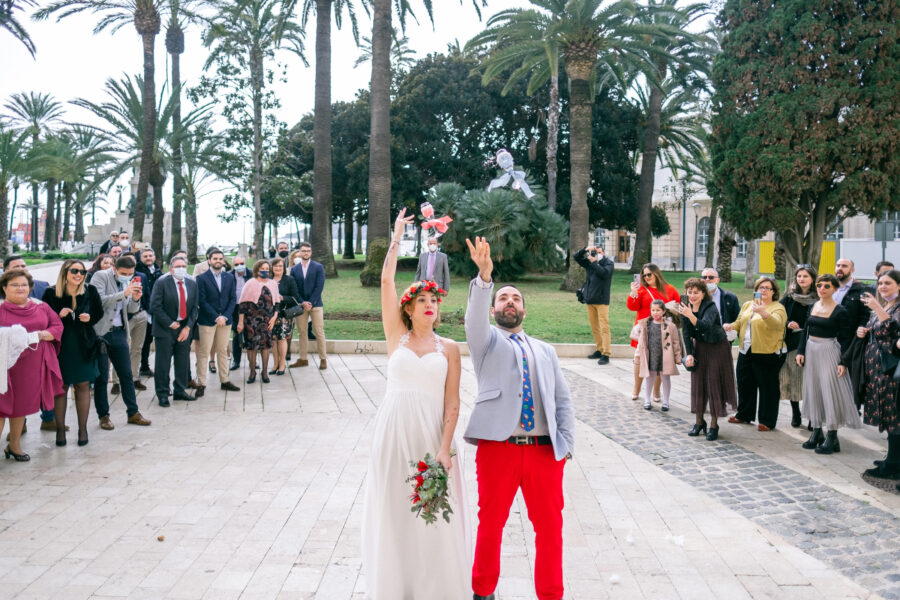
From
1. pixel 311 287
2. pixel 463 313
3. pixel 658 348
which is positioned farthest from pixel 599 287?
pixel 463 313

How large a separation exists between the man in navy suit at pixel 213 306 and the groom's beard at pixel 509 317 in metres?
7.00

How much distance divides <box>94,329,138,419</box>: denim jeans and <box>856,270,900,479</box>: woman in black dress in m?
7.83

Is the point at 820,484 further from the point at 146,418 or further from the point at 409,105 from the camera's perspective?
the point at 409,105

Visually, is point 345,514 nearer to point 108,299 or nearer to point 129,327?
point 108,299

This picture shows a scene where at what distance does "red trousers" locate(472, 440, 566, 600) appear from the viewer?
3900 millimetres

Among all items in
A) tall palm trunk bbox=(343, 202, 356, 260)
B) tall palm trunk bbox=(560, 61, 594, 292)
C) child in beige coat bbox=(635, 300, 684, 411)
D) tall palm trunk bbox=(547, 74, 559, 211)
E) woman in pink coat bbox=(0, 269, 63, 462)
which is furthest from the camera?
tall palm trunk bbox=(343, 202, 356, 260)

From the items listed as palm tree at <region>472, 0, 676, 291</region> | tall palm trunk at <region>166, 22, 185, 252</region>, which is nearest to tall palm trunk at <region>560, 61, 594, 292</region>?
palm tree at <region>472, 0, 676, 291</region>

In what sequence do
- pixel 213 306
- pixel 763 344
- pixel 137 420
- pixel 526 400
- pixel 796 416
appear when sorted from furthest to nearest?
pixel 213 306, pixel 796 416, pixel 137 420, pixel 763 344, pixel 526 400

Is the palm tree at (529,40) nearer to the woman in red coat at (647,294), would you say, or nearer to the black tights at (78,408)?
the woman in red coat at (647,294)

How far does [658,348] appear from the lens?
9375 millimetres

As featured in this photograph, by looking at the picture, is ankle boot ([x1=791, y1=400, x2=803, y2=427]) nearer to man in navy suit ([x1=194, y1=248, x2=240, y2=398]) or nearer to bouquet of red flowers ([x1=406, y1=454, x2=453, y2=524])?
bouquet of red flowers ([x1=406, y1=454, x2=453, y2=524])

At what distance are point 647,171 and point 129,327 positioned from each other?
27719 millimetres

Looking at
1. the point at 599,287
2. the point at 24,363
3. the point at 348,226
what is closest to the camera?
the point at 24,363

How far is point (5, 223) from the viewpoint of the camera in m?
36.5
